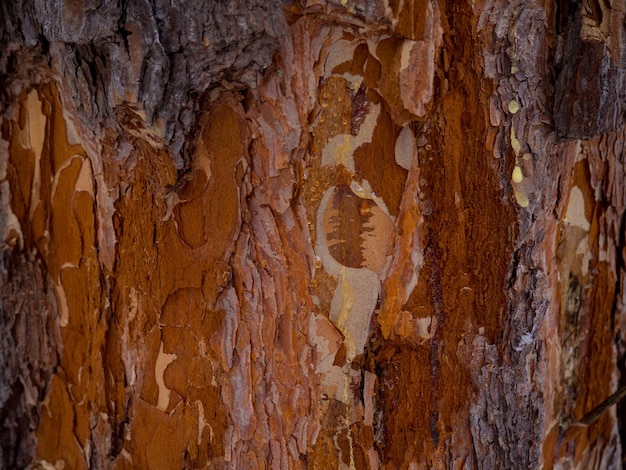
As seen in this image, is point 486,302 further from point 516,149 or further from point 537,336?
point 516,149

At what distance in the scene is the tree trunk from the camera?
0.76 metres

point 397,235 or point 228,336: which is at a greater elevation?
point 397,235

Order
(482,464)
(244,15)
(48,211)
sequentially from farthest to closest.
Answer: (48,211)
(482,464)
(244,15)

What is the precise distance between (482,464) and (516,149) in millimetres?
436

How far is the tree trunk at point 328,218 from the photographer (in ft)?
2.50

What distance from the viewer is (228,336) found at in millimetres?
874

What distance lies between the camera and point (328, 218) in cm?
83

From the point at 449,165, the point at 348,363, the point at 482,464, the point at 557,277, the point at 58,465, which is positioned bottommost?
the point at 58,465

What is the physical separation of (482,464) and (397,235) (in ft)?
1.13

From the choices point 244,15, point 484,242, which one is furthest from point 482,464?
point 244,15

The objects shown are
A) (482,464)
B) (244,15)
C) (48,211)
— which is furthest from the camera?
(48,211)

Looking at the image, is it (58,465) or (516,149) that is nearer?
(516,149)

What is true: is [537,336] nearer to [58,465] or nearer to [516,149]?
[516,149]

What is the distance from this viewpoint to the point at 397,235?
82cm
